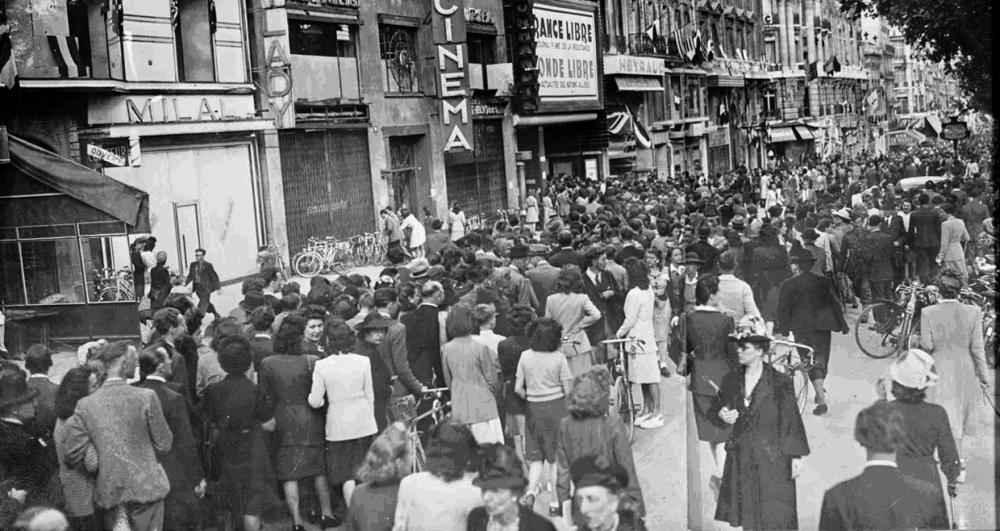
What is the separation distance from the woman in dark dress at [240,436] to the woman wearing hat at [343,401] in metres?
0.40

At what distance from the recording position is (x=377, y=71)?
29.0 m

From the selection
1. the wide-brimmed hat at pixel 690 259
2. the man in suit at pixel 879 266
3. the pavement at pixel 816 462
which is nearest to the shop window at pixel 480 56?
the man in suit at pixel 879 266

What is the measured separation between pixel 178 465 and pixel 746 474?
11.8ft

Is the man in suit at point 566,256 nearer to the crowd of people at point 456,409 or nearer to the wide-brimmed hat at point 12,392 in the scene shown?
the crowd of people at point 456,409

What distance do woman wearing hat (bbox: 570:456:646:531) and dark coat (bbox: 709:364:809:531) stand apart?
161cm

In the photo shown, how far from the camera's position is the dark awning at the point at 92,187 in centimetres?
1545

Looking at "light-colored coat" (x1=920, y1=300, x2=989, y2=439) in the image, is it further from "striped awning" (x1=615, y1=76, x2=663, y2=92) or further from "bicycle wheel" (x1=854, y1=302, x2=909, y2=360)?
"striped awning" (x1=615, y1=76, x2=663, y2=92)

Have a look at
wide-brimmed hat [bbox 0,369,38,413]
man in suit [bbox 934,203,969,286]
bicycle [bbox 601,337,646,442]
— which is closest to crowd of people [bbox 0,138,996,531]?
wide-brimmed hat [bbox 0,369,38,413]

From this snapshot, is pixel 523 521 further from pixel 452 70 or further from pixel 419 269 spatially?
pixel 452 70

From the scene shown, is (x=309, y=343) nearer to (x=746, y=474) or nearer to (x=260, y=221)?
(x=746, y=474)

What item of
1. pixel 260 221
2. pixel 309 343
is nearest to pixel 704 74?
pixel 260 221

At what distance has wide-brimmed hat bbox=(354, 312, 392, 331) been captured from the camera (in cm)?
892

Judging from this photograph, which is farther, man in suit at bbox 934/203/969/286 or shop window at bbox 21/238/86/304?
shop window at bbox 21/238/86/304

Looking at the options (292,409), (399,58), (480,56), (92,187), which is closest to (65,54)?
(92,187)
